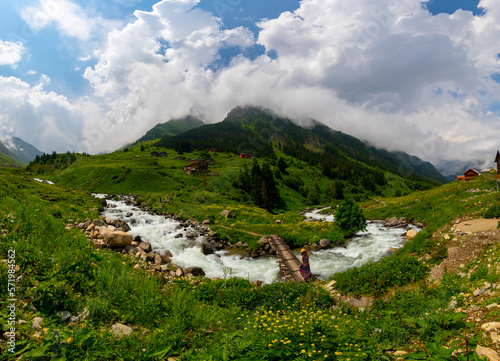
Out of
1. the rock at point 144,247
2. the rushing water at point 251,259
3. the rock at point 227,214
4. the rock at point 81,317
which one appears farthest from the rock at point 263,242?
the rock at point 81,317

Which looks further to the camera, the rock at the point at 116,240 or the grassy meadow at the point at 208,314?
the rock at the point at 116,240

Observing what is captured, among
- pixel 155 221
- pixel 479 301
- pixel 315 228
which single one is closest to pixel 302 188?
pixel 315 228

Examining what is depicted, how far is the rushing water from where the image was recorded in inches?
724

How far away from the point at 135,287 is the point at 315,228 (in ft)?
84.1

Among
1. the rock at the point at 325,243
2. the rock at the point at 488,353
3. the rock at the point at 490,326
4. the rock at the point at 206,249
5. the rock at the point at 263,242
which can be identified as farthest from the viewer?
the rock at the point at 325,243

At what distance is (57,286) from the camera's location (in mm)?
5676

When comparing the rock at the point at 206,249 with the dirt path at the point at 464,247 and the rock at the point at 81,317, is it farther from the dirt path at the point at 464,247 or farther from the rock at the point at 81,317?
the dirt path at the point at 464,247

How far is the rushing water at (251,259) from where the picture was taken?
18391 millimetres

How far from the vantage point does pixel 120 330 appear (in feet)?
18.4

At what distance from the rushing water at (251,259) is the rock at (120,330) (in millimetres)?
10124

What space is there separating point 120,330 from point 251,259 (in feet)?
56.7

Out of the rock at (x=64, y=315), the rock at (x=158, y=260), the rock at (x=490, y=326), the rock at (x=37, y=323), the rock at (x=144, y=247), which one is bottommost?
the rock at (x=158, y=260)

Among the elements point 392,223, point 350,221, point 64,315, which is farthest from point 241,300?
point 392,223

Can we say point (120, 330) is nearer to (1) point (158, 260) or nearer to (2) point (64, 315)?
(2) point (64, 315)
